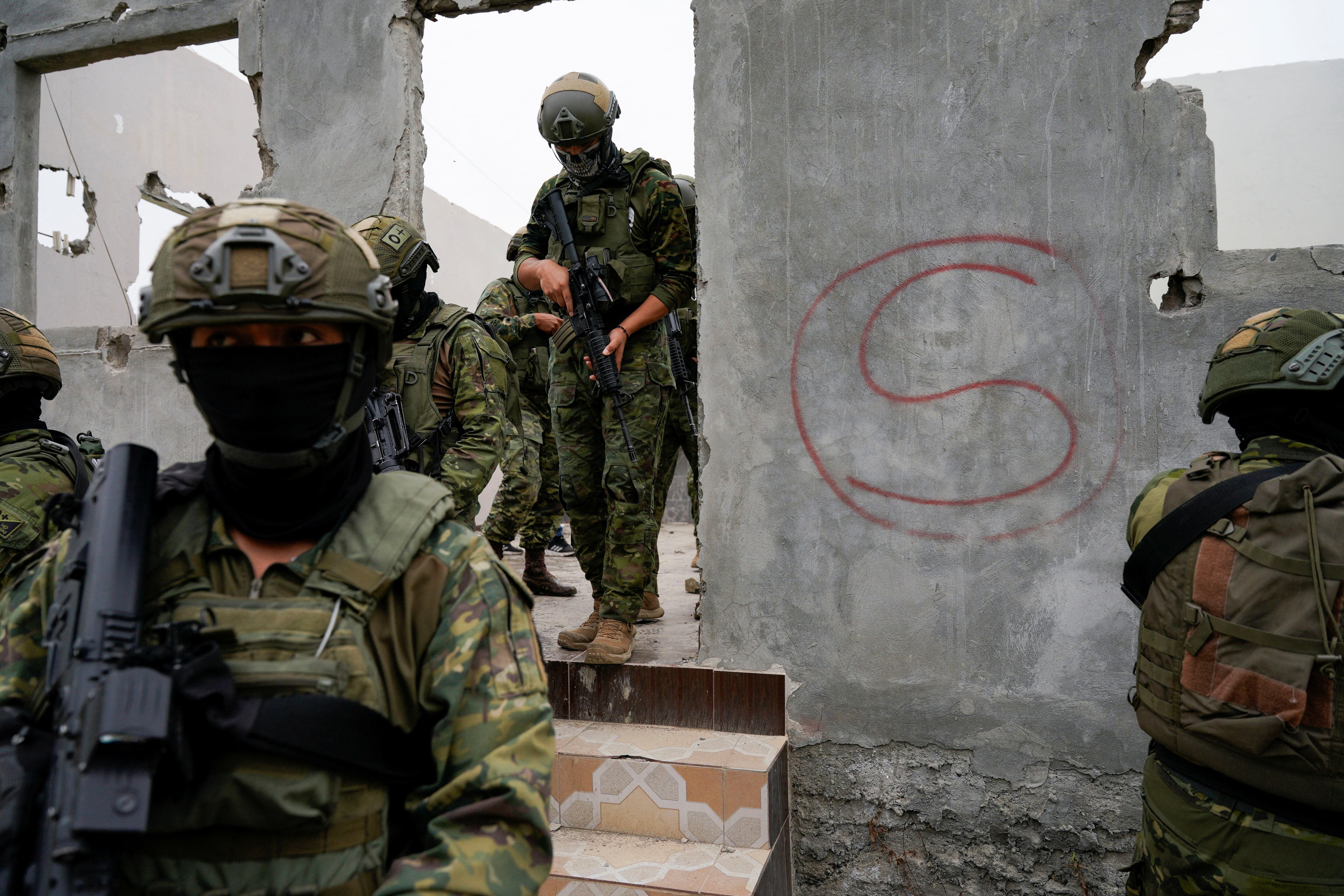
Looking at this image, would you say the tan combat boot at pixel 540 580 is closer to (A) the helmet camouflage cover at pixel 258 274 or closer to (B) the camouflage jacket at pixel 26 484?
(B) the camouflage jacket at pixel 26 484

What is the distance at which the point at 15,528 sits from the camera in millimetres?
2146

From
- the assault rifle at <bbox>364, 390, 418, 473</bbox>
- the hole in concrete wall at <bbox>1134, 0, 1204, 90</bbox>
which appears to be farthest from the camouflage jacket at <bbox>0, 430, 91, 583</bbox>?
the hole in concrete wall at <bbox>1134, 0, 1204, 90</bbox>

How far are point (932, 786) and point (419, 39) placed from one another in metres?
3.79

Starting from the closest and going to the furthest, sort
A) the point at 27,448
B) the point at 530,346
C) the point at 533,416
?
1. the point at 27,448
2. the point at 530,346
3. the point at 533,416

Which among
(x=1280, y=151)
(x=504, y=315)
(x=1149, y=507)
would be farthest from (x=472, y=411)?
(x=1280, y=151)

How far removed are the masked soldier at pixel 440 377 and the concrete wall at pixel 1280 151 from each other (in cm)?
1080

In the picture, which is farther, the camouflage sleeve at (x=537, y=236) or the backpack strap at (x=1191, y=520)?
the camouflage sleeve at (x=537, y=236)

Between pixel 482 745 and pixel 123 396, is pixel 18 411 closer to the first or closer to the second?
pixel 482 745

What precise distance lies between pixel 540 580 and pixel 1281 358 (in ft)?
12.3

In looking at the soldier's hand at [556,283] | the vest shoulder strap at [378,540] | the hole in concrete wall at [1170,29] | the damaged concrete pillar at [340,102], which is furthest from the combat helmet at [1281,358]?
the damaged concrete pillar at [340,102]

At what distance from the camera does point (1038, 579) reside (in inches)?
120

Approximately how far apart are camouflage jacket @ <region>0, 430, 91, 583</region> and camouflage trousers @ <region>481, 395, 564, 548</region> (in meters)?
1.19

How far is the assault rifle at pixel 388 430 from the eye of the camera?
272cm

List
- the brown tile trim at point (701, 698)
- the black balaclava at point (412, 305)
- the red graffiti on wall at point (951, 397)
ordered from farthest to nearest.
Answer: the brown tile trim at point (701, 698)
the red graffiti on wall at point (951, 397)
the black balaclava at point (412, 305)
